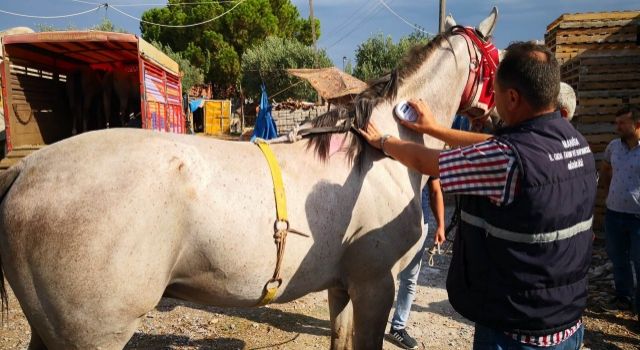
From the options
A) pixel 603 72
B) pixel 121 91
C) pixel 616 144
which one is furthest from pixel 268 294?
pixel 121 91

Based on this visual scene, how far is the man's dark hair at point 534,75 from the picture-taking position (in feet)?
4.94

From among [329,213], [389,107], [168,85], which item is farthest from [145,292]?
[168,85]

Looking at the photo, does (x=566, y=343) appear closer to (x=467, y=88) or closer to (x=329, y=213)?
(x=329, y=213)

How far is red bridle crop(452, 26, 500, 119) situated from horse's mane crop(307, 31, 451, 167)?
16 cm

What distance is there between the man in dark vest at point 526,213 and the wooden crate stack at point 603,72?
5447 millimetres

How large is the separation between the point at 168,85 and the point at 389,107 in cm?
772

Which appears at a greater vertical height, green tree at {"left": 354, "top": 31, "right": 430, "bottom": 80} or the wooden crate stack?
green tree at {"left": 354, "top": 31, "right": 430, "bottom": 80}

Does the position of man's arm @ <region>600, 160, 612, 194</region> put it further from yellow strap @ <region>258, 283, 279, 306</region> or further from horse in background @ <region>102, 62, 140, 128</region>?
horse in background @ <region>102, 62, 140, 128</region>

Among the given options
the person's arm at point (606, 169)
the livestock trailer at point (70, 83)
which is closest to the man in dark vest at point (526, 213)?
the person's arm at point (606, 169)

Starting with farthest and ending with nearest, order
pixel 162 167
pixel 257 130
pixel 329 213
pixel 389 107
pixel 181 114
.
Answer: pixel 181 114 → pixel 257 130 → pixel 389 107 → pixel 329 213 → pixel 162 167

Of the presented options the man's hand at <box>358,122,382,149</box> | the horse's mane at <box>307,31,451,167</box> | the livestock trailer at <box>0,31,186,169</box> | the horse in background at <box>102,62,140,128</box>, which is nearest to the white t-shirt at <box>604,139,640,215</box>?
the horse's mane at <box>307,31,451,167</box>

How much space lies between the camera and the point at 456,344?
3641mm

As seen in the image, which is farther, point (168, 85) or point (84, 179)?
point (168, 85)

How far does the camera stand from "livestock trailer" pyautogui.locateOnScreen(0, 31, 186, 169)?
640cm
